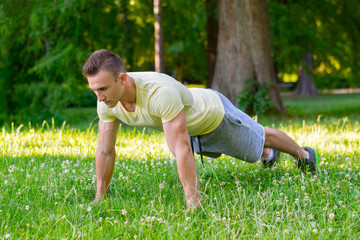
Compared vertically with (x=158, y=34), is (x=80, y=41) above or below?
below

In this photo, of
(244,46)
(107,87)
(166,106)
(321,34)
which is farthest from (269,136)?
(321,34)

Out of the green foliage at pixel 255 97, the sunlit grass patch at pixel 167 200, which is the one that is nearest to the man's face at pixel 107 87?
the sunlit grass patch at pixel 167 200

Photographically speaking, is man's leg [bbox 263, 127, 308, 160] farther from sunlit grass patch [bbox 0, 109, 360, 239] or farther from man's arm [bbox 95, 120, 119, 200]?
man's arm [bbox 95, 120, 119, 200]

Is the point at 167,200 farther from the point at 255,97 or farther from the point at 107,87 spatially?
the point at 255,97

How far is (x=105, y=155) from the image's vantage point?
3.79 metres

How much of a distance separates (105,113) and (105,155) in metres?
0.39

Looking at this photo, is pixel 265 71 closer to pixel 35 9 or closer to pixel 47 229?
pixel 35 9

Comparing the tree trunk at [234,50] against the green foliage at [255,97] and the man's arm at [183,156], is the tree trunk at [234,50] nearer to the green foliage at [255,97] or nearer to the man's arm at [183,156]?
the green foliage at [255,97]

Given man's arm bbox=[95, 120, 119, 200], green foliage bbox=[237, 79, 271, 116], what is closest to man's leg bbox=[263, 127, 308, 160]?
man's arm bbox=[95, 120, 119, 200]

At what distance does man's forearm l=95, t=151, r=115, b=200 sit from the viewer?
375cm

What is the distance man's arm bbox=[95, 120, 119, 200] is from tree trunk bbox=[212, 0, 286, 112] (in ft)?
22.5

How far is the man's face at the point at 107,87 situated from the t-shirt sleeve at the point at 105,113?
0.38 metres

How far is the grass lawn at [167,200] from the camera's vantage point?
288cm

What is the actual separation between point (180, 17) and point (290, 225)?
14.4 m
